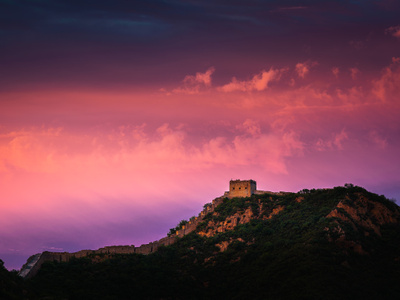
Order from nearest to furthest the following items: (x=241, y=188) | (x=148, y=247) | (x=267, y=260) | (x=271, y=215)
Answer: (x=267, y=260) → (x=148, y=247) → (x=271, y=215) → (x=241, y=188)

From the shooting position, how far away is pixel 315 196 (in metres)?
99.1

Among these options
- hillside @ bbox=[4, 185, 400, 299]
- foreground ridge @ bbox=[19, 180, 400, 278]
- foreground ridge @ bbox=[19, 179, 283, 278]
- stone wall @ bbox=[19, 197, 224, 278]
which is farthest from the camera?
foreground ridge @ bbox=[19, 180, 400, 278]

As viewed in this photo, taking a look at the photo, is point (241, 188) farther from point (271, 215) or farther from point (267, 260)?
point (267, 260)

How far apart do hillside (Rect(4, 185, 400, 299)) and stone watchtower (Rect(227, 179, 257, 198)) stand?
6293mm

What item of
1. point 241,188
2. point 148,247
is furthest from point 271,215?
point 148,247

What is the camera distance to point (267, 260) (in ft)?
262

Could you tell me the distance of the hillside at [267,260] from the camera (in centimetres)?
7012

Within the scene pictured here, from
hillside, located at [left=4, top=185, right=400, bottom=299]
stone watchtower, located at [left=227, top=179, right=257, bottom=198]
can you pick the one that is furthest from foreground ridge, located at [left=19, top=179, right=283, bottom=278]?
hillside, located at [left=4, top=185, right=400, bottom=299]

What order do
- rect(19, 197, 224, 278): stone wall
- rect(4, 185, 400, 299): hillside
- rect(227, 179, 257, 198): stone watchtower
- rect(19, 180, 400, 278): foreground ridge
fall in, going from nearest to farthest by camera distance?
rect(4, 185, 400, 299): hillside, rect(19, 197, 224, 278): stone wall, rect(19, 180, 400, 278): foreground ridge, rect(227, 179, 257, 198): stone watchtower

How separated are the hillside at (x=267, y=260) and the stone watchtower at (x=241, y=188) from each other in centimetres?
629

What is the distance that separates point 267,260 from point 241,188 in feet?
97.1

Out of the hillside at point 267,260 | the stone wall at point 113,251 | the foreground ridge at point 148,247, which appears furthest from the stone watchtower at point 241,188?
the hillside at point 267,260

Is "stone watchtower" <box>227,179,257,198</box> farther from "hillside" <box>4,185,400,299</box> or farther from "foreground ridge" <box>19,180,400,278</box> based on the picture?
"hillside" <box>4,185,400,299</box>

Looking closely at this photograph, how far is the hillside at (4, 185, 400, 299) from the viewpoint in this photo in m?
70.1
